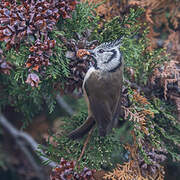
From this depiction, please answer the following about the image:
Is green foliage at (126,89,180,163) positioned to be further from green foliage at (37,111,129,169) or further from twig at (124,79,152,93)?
Result: green foliage at (37,111,129,169)

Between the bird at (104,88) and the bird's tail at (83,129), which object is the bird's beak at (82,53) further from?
the bird's tail at (83,129)

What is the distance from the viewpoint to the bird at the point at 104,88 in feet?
7.09

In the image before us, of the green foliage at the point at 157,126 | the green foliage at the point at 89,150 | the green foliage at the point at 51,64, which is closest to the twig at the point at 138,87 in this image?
the green foliage at the point at 157,126

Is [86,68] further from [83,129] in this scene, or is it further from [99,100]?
[83,129]

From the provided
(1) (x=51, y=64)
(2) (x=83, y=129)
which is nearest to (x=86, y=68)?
→ (1) (x=51, y=64)

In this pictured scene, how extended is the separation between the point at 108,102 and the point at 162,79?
A: 47 centimetres

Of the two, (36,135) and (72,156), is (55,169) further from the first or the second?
(36,135)

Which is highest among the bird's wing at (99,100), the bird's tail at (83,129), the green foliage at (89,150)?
the bird's wing at (99,100)

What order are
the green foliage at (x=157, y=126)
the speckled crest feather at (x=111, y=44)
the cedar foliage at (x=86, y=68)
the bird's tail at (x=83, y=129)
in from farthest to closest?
1. the bird's tail at (x=83, y=129)
2. the speckled crest feather at (x=111, y=44)
3. the green foliage at (x=157, y=126)
4. the cedar foliage at (x=86, y=68)

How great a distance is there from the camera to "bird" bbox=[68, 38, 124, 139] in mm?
2162

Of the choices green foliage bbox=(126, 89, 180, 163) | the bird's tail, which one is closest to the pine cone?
the bird's tail

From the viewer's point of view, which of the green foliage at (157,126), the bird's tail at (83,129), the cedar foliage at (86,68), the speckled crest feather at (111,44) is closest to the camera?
the cedar foliage at (86,68)

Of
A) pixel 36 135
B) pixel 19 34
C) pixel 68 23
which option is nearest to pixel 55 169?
pixel 19 34

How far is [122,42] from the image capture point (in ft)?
7.23
